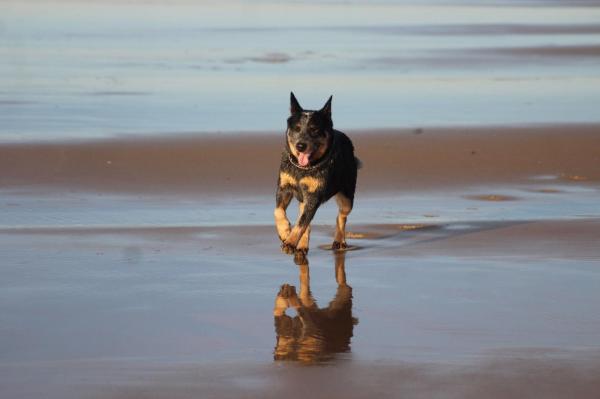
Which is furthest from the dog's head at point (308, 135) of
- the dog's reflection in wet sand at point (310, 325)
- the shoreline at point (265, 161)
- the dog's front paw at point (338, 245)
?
the shoreline at point (265, 161)

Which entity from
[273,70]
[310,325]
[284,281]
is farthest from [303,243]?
[273,70]

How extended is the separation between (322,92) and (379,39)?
13.0 metres

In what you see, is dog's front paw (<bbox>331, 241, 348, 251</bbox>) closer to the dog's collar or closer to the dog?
the dog

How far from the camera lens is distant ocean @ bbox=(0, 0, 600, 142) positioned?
19.1m

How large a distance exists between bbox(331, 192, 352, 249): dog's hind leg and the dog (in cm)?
1

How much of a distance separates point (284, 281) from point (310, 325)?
4.14ft

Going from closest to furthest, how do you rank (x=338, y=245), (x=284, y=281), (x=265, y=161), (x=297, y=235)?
(x=284, y=281) → (x=297, y=235) → (x=338, y=245) → (x=265, y=161)

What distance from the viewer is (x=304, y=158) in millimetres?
9953

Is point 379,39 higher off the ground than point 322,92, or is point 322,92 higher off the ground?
point 379,39

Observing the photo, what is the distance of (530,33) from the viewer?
3794cm

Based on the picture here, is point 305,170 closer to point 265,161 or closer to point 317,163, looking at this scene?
point 317,163

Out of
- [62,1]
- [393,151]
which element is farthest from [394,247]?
[62,1]

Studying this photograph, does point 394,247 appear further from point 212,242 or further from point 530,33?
point 530,33

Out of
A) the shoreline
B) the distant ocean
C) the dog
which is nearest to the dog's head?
the dog
